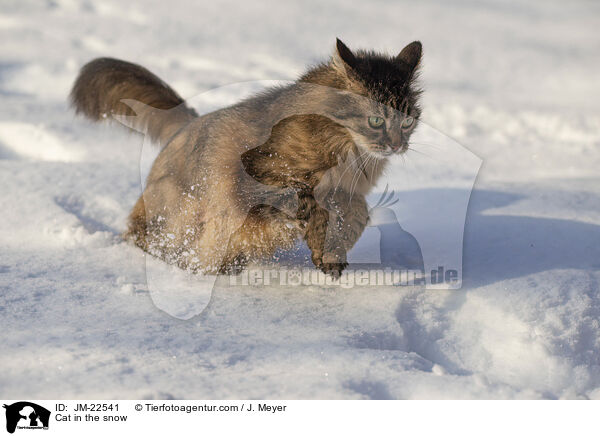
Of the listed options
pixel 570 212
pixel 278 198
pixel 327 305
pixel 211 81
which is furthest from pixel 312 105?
pixel 211 81

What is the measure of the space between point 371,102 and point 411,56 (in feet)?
1.57

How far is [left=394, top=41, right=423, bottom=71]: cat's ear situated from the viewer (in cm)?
279

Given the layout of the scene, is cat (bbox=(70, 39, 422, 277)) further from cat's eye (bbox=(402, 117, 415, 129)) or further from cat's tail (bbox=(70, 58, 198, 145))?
cat's tail (bbox=(70, 58, 198, 145))

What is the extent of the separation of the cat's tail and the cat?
0.41 m

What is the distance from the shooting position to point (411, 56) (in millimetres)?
2814

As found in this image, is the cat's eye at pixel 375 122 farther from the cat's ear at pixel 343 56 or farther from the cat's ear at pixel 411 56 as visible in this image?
the cat's ear at pixel 411 56

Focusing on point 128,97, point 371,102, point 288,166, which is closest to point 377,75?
point 371,102

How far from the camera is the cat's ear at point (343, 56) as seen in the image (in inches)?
98.6

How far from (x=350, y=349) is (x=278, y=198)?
84 centimetres

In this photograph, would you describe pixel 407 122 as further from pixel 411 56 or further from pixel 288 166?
pixel 288 166
